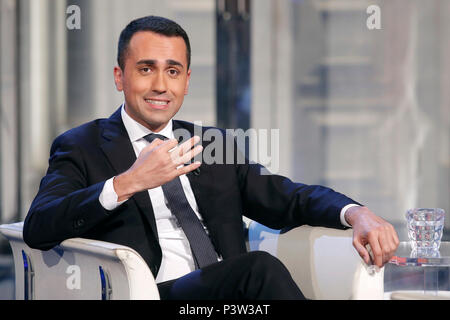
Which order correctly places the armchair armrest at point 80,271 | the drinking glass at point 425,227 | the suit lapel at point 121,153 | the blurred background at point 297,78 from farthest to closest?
1. the blurred background at point 297,78
2. the drinking glass at point 425,227
3. the suit lapel at point 121,153
4. the armchair armrest at point 80,271

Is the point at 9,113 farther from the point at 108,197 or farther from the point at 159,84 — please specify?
the point at 108,197

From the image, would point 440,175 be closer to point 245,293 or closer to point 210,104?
point 210,104

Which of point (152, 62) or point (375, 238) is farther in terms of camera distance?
point (152, 62)

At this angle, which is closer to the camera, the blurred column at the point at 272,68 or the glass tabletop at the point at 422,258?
the glass tabletop at the point at 422,258

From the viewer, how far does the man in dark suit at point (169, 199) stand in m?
1.64

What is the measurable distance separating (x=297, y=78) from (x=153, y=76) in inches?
101

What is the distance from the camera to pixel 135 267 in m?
1.53

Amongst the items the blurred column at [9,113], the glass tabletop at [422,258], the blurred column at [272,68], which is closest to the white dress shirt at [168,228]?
the glass tabletop at [422,258]

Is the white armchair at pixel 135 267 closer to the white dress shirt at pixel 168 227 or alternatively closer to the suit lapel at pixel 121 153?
the white dress shirt at pixel 168 227

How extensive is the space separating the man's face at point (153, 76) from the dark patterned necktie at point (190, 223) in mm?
92

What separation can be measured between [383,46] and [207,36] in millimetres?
1203

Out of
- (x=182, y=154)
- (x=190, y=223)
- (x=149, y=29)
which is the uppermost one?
(x=149, y=29)

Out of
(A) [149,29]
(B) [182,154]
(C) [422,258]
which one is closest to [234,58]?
(A) [149,29]
